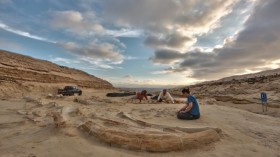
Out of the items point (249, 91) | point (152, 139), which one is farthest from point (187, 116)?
point (249, 91)

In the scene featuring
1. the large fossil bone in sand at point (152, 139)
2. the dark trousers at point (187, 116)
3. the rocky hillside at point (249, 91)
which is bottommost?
the large fossil bone in sand at point (152, 139)

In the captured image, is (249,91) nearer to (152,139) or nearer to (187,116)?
(187,116)

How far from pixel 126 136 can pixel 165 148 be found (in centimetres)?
82

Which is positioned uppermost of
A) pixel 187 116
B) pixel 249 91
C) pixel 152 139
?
pixel 249 91

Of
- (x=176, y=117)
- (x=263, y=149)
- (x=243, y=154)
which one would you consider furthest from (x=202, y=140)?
(x=176, y=117)

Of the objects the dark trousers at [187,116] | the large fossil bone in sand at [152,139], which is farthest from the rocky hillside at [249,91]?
the large fossil bone in sand at [152,139]

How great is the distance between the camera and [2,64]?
84.3 feet

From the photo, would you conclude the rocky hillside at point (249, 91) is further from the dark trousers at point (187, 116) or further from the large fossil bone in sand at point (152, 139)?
the large fossil bone in sand at point (152, 139)

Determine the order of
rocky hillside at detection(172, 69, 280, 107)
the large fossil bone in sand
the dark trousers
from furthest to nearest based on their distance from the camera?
1. rocky hillside at detection(172, 69, 280, 107)
2. the dark trousers
3. the large fossil bone in sand

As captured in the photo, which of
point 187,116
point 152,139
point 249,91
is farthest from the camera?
point 249,91

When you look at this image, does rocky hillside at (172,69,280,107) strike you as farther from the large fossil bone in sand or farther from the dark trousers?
the large fossil bone in sand

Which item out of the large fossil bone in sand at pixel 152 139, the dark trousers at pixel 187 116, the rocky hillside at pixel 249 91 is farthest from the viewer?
the rocky hillside at pixel 249 91

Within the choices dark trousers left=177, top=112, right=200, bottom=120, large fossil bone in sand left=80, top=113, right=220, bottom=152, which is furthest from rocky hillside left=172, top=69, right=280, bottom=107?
large fossil bone in sand left=80, top=113, right=220, bottom=152

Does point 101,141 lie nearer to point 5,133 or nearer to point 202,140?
point 202,140
